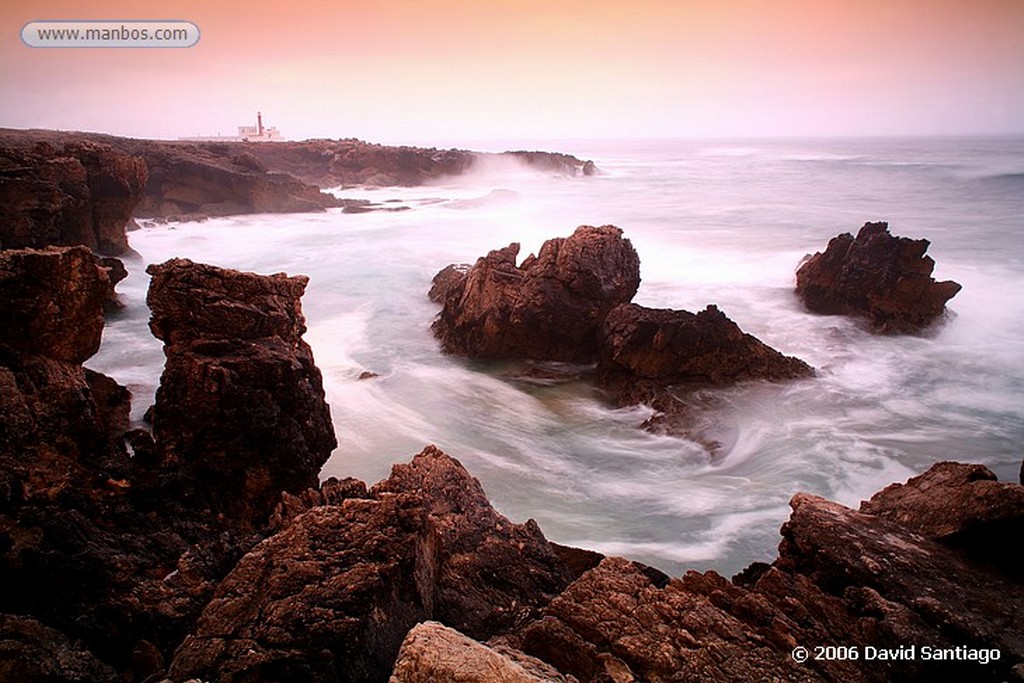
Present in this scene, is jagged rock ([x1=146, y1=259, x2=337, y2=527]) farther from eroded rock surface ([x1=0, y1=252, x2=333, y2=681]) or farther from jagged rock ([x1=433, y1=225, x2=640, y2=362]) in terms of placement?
jagged rock ([x1=433, y1=225, x2=640, y2=362])

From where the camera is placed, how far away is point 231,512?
17.2 feet

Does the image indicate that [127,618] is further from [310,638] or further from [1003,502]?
[1003,502]

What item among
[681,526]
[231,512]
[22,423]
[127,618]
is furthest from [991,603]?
[22,423]

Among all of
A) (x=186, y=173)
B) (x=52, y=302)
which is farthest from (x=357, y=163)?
(x=52, y=302)

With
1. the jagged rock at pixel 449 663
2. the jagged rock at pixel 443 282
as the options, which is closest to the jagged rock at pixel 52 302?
the jagged rock at pixel 449 663

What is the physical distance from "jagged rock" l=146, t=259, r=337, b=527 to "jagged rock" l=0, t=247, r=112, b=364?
48 centimetres

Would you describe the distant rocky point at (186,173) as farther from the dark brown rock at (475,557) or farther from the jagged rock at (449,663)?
the jagged rock at (449,663)

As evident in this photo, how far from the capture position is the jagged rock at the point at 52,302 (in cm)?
471

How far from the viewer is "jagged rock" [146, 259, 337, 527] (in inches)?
209

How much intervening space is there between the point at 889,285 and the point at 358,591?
Answer: 13.4 metres

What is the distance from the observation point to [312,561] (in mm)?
3361

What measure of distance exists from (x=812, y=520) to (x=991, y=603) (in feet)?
3.46

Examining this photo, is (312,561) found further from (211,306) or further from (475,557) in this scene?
(211,306)

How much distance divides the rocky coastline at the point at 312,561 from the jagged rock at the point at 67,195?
22.1 feet
